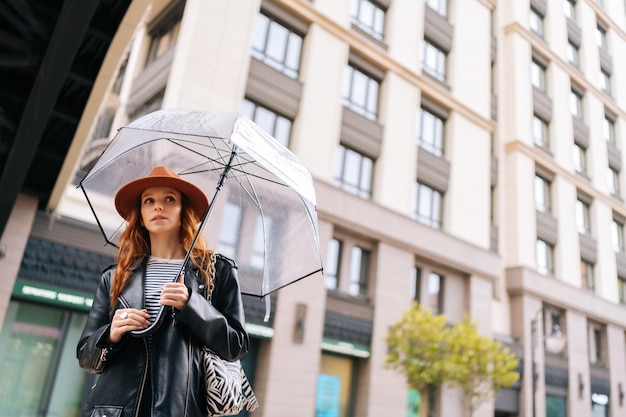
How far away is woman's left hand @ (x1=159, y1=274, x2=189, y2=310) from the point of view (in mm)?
2033

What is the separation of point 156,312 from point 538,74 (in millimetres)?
33175

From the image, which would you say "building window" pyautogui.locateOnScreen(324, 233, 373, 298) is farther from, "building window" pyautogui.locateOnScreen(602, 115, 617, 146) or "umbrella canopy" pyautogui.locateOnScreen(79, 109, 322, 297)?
"building window" pyautogui.locateOnScreen(602, 115, 617, 146)

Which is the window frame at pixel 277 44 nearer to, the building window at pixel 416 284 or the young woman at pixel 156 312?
the building window at pixel 416 284

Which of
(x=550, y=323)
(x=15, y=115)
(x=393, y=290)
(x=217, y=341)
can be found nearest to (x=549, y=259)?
(x=550, y=323)

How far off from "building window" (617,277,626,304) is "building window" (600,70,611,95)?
494 inches

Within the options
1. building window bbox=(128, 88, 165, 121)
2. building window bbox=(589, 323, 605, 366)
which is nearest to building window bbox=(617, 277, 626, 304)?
building window bbox=(589, 323, 605, 366)

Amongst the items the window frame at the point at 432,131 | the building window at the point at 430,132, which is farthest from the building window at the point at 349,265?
the building window at the point at 430,132

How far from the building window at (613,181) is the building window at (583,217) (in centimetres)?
339

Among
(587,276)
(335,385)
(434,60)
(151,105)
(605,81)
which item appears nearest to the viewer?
(151,105)

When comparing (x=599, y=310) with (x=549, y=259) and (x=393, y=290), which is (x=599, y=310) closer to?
(x=549, y=259)

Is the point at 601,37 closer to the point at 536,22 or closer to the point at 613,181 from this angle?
the point at 536,22

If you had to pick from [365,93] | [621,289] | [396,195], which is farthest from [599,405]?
[365,93]

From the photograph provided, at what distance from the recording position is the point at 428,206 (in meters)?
22.5

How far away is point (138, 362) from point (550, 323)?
27.9 m
